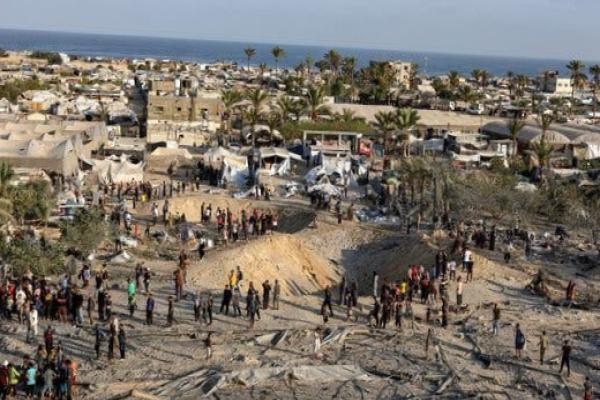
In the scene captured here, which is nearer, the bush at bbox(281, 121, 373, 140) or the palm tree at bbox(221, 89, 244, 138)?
the bush at bbox(281, 121, 373, 140)

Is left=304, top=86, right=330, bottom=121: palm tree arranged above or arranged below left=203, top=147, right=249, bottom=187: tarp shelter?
above

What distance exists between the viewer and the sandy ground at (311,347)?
1566 centimetres

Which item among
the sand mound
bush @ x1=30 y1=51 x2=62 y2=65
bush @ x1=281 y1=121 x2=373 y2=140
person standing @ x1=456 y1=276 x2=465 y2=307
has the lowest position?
the sand mound

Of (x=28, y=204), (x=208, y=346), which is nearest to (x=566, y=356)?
(x=208, y=346)

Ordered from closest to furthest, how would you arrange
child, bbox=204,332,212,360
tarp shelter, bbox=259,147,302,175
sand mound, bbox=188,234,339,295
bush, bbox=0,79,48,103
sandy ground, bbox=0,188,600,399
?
1. sandy ground, bbox=0,188,600,399
2. child, bbox=204,332,212,360
3. sand mound, bbox=188,234,339,295
4. tarp shelter, bbox=259,147,302,175
5. bush, bbox=0,79,48,103

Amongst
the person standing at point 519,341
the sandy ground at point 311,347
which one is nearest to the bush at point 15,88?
the sandy ground at point 311,347

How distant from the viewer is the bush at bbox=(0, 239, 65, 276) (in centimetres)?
2156

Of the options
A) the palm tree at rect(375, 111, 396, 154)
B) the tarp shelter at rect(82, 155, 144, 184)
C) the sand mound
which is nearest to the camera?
the sand mound

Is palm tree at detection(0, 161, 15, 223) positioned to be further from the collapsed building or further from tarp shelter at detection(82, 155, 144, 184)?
tarp shelter at detection(82, 155, 144, 184)

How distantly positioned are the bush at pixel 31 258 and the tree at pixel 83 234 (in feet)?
4.73

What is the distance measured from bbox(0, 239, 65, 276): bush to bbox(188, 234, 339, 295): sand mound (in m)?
3.72

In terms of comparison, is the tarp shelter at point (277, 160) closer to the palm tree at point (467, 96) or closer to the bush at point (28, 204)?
the bush at point (28, 204)

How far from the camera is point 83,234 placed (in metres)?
24.6

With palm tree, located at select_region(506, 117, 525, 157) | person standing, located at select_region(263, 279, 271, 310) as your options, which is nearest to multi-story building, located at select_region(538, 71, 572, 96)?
palm tree, located at select_region(506, 117, 525, 157)
